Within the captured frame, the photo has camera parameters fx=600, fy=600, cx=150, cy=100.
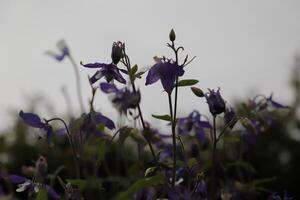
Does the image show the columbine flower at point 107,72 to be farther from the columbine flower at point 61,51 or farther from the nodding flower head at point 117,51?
the columbine flower at point 61,51

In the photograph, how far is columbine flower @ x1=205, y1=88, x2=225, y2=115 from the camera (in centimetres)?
229

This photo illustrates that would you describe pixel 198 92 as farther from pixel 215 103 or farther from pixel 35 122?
pixel 35 122

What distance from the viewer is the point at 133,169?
8.73 ft

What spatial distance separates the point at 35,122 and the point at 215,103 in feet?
2.42

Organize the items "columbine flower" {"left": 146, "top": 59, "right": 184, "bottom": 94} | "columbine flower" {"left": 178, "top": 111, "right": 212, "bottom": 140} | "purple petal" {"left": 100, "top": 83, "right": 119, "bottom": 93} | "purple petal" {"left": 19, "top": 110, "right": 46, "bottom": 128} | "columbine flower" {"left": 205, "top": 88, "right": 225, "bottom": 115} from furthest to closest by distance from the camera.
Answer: "columbine flower" {"left": 178, "top": 111, "right": 212, "bottom": 140} < "purple petal" {"left": 100, "top": 83, "right": 119, "bottom": 93} < "purple petal" {"left": 19, "top": 110, "right": 46, "bottom": 128} < "columbine flower" {"left": 205, "top": 88, "right": 225, "bottom": 115} < "columbine flower" {"left": 146, "top": 59, "right": 184, "bottom": 94}

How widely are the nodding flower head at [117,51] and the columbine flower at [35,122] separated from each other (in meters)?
0.44

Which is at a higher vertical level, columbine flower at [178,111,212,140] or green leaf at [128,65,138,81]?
green leaf at [128,65,138,81]

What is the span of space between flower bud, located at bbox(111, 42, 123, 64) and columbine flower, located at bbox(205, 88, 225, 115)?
1.29ft

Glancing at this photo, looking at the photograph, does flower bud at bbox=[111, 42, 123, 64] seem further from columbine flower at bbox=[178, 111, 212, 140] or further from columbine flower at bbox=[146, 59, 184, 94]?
columbine flower at bbox=[178, 111, 212, 140]

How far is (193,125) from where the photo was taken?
3111 millimetres

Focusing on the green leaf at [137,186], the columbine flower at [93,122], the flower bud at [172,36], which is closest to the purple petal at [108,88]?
the columbine flower at [93,122]

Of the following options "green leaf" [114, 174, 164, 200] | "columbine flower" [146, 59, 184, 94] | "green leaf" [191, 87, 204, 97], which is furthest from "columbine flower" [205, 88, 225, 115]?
"green leaf" [114, 174, 164, 200]

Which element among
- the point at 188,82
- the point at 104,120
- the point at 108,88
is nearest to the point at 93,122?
the point at 104,120

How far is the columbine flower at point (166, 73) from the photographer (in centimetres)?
218
